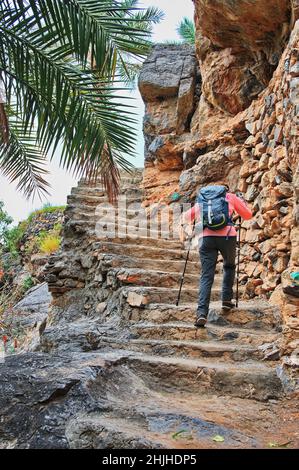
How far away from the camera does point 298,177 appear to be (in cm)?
457

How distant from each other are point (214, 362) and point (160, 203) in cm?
581

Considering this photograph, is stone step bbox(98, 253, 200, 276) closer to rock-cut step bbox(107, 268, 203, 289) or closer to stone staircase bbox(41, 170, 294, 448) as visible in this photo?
stone staircase bbox(41, 170, 294, 448)

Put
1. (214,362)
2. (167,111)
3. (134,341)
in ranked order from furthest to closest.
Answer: (167,111), (134,341), (214,362)

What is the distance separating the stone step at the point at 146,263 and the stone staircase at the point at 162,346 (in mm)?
15

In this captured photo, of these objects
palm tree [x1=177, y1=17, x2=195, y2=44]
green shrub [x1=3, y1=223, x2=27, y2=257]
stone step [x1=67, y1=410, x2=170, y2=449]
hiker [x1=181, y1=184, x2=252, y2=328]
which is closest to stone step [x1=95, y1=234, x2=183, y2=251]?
hiker [x1=181, y1=184, x2=252, y2=328]

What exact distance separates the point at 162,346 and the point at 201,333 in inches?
20.7

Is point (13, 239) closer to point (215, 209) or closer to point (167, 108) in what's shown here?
point (167, 108)

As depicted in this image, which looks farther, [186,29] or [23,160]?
[186,29]

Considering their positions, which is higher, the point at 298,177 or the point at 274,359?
the point at 298,177

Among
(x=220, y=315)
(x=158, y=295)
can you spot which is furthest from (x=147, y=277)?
(x=220, y=315)

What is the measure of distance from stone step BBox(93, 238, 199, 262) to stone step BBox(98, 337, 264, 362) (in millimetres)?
2467

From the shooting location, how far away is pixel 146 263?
22.4 feet

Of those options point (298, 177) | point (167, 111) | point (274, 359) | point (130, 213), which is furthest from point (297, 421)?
point (167, 111)
